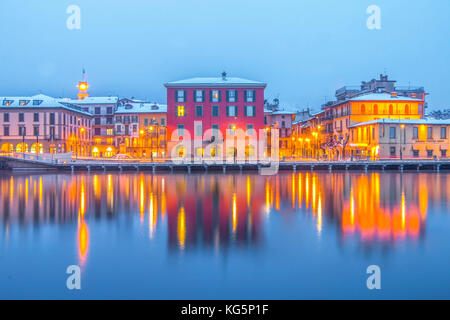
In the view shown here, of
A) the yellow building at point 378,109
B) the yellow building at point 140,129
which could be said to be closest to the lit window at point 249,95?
the yellow building at point 378,109

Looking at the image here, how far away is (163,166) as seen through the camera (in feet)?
200

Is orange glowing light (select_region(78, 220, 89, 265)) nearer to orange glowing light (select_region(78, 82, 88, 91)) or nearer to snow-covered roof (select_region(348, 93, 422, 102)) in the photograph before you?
snow-covered roof (select_region(348, 93, 422, 102))

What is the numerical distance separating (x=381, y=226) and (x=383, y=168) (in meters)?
43.8

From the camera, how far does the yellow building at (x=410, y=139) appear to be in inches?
2633

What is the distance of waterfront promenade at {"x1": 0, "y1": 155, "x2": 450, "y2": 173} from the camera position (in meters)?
60.2

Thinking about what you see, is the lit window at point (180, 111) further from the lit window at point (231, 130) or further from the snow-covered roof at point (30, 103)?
the snow-covered roof at point (30, 103)

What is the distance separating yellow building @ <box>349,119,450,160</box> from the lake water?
38.8m

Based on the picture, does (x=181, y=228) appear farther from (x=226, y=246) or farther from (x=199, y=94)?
(x=199, y=94)

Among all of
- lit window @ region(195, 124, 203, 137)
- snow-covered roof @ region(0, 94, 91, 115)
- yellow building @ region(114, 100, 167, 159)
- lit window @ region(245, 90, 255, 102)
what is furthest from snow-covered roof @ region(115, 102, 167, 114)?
lit window @ region(245, 90, 255, 102)

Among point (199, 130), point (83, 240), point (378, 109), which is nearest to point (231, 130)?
point (199, 130)

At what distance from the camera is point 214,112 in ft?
222

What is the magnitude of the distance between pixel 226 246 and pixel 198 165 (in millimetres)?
44342
